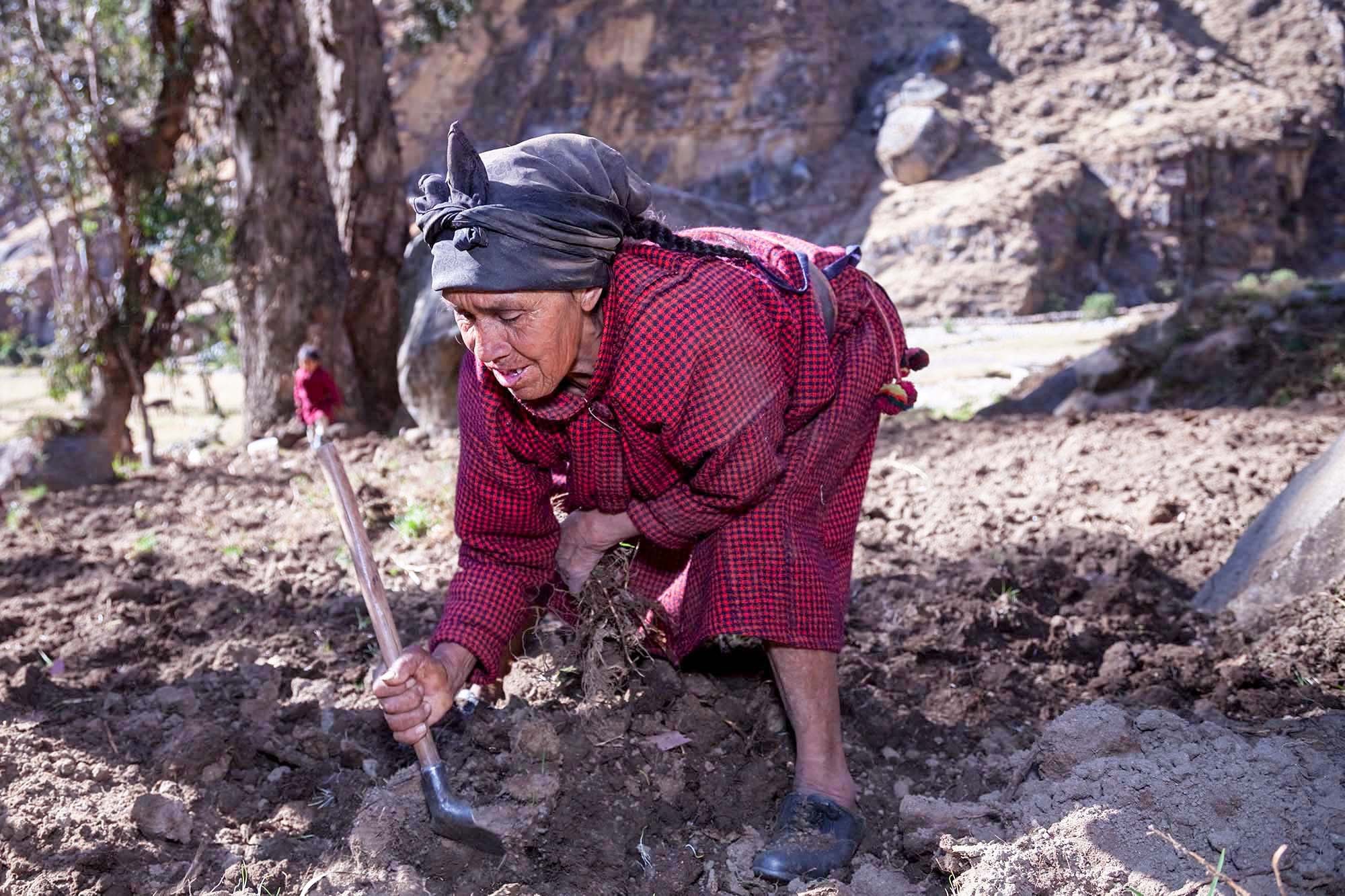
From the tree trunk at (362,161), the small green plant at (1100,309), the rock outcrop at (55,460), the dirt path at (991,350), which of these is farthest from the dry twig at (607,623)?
the small green plant at (1100,309)

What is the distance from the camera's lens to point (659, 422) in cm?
210

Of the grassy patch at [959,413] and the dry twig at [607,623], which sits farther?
Answer: the grassy patch at [959,413]

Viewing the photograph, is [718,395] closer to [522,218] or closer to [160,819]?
[522,218]

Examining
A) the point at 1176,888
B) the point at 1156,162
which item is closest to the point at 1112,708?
the point at 1176,888

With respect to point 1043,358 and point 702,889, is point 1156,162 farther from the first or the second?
point 702,889

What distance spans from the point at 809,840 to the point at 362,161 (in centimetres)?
584

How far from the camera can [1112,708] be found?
2420 mm

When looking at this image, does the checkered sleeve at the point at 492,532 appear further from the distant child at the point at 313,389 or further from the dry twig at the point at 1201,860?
the distant child at the point at 313,389

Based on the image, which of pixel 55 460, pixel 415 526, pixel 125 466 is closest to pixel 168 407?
pixel 125 466

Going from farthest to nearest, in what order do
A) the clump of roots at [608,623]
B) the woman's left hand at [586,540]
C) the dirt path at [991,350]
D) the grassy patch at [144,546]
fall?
1. the dirt path at [991,350]
2. the grassy patch at [144,546]
3. the clump of roots at [608,623]
4. the woman's left hand at [586,540]

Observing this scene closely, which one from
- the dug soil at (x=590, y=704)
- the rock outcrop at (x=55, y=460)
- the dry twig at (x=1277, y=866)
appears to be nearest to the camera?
the dry twig at (x=1277, y=866)

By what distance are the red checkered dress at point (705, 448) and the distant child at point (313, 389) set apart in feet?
15.1

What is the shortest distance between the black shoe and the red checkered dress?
31 centimetres

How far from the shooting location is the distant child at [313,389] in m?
6.80
